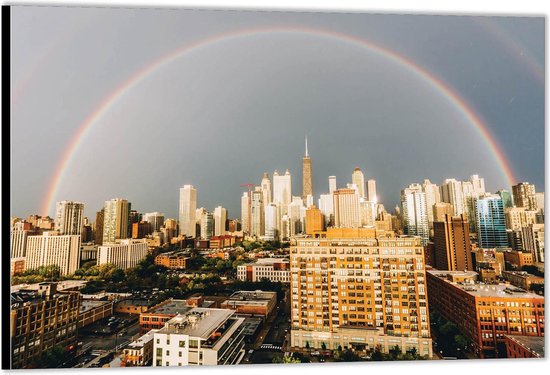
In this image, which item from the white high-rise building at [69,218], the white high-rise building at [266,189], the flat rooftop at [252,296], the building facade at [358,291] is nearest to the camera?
the building facade at [358,291]

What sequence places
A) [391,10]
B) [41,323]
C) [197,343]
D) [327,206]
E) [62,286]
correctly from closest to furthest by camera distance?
[197,343] → [41,323] → [391,10] → [62,286] → [327,206]

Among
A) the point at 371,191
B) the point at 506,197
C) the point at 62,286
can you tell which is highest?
the point at 371,191

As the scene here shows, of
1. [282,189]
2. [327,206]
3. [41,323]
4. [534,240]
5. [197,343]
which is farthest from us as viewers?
[282,189]

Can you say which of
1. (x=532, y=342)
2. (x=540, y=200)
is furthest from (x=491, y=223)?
(x=532, y=342)

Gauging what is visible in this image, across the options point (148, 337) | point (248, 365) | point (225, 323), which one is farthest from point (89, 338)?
point (248, 365)

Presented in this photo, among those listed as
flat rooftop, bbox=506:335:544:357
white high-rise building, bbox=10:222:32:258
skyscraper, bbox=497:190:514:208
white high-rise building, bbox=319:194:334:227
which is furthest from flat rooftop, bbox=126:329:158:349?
skyscraper, bbox=497:190:514:208

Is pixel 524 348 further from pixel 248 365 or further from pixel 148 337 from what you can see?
pixel 148 337

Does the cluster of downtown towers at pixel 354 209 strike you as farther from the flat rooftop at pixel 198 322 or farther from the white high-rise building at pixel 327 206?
the flat rooftop at pixel 198 322

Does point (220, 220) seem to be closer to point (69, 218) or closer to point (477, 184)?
point (69, 218)

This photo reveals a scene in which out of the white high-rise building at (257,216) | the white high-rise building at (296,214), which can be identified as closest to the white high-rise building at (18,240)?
the white high-rise building at (257,216)
